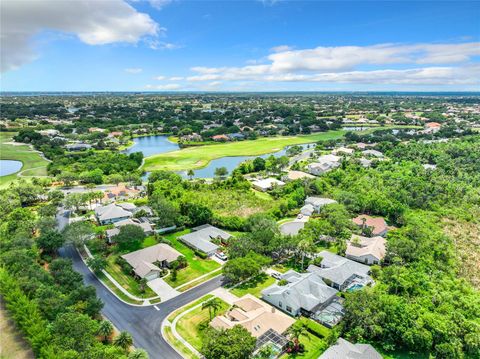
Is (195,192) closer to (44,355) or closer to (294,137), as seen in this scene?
(44,355)

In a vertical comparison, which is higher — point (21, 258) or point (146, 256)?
point (21, 258)

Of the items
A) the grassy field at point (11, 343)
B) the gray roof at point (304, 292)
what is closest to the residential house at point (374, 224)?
the gray roof at point (304, 292)

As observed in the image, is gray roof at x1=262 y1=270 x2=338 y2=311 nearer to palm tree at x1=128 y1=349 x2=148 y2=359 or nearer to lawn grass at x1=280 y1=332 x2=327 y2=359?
lawn grass at x1=280 y1=332 x2=327 y2=359

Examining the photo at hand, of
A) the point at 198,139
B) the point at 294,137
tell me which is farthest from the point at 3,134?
the point at 294,137

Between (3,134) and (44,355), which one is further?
(3,134)

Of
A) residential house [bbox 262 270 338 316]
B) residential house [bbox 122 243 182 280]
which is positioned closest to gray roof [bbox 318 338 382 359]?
residential house [bbox 262 270 338 316]

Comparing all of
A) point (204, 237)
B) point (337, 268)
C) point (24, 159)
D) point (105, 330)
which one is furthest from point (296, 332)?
point (24, 159)

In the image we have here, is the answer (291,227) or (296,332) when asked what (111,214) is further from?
(296,332)
